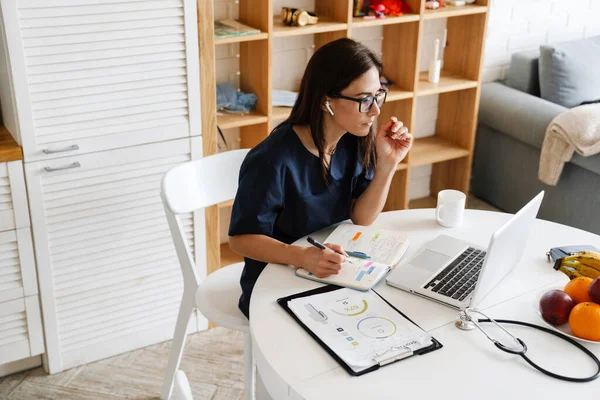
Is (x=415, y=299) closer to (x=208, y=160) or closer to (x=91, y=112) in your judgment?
(x=208, y=160)

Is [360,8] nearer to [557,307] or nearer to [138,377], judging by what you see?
[138,377]

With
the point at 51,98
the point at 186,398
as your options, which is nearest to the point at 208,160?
the point at 51,98

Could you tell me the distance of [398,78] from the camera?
334cm

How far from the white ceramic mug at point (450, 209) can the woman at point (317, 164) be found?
0.16 metres

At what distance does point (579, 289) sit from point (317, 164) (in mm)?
723

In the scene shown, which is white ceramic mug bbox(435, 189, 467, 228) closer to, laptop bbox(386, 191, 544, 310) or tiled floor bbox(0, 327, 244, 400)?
laptop bbox(386, 191, 544, 310)

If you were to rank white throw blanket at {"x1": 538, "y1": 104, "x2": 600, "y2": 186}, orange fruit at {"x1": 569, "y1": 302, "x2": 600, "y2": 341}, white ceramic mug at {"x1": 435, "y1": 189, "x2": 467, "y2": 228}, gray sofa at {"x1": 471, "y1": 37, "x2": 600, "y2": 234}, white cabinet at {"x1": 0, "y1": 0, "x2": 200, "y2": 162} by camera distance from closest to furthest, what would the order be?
orange fruit at {"x1": 569, "y1": 302, "x2": 600, "y2": 341} < white ceramic mug at {"x1": 435, "y1": 189, "x2": 467, "y2": 228} < white cabinet at {"x1": 0, "y1": 0, "x2": 200, "y2": 162} < white throw blanket at {"x1": 538, "y1": 104, "x2": 600, "y2": 186} < gray sofa at {"x1": 471, "y1": 37, "x2": 600, "y2": 234}

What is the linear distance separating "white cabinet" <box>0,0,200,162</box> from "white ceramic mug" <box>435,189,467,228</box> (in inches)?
37.8

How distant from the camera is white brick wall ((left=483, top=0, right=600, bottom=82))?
3.79 meters

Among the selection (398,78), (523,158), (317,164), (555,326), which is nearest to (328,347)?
(555,326)

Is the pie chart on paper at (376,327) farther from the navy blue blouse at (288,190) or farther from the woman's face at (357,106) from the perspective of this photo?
the woman's face at (357,106)

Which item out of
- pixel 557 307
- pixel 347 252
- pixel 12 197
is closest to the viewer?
pixel 557 307

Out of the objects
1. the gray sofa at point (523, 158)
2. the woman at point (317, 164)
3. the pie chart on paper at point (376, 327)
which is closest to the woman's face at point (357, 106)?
the woman at point (317, 164)

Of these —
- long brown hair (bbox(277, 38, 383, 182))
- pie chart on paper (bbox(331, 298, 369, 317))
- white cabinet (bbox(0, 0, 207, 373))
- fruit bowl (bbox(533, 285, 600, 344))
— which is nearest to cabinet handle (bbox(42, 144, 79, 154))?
white cabinet (bbox(0, 0, 207, 373))
